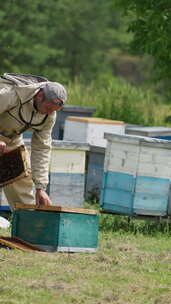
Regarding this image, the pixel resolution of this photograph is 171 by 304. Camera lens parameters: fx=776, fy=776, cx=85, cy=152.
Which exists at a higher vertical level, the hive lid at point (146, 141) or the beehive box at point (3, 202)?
the hive lid at point (146, 141)

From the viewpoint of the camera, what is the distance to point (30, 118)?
6.42 m

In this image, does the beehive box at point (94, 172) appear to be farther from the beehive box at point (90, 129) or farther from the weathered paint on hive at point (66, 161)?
the beehive box at point (90, 129)

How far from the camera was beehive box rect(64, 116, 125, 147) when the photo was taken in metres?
10.8

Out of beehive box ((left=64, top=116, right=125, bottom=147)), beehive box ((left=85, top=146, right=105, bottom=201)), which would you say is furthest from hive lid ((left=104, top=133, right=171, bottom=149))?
beehive box ((left=64, top=116, right=125, bottom=147))

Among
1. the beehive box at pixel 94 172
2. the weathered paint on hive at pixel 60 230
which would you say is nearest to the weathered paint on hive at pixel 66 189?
the beehive box at pixel 94 172

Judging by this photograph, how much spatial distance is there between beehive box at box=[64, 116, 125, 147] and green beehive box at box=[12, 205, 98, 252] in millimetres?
4454

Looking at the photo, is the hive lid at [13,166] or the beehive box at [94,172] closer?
the hive lid at [13,166]

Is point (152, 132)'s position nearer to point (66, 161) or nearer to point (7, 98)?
point (66, 161)

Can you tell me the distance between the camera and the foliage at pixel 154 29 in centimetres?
1094

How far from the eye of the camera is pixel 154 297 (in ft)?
16.2

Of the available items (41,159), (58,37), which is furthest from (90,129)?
(58,37)

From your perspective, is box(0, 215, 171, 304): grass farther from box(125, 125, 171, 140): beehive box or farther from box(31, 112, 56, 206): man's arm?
box(125, 125, 171, 140): beehive box

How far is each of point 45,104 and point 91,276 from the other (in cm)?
153

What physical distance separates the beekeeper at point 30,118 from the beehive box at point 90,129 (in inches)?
153
